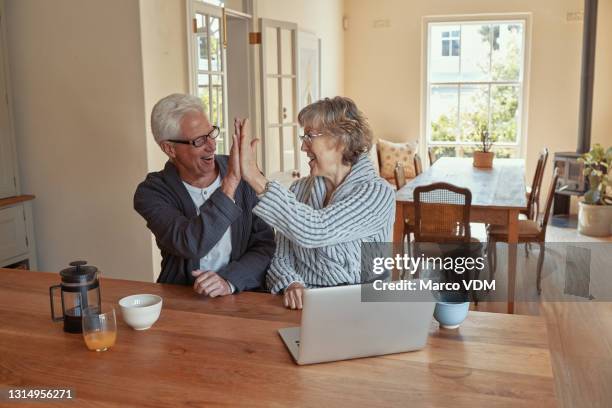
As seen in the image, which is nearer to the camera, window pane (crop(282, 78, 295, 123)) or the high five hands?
the high five hands

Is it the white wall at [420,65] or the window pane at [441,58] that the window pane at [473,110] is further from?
the white wall at [420,65]

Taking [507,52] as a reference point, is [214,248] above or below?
below

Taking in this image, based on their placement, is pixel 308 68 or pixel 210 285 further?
pixel 308 68

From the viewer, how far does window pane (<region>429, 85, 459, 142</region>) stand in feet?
28.3

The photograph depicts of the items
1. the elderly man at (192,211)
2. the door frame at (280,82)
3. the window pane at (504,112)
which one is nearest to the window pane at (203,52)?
the door frame at (280,82)

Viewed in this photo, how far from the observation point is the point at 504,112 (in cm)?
843

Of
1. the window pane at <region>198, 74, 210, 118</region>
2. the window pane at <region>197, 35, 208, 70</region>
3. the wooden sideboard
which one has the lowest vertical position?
the wooden sideboard

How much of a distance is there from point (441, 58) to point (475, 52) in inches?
18.1

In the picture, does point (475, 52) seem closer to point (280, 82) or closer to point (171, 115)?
point (280, 82)

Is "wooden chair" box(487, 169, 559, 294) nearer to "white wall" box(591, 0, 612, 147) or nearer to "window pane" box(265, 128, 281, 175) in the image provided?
"window pane" box(265, 128, 281, 175)

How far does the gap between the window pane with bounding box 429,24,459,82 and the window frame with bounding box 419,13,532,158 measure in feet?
0.21

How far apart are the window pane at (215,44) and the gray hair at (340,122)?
2.76 metres

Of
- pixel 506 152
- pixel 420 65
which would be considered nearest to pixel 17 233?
pixel 420 65

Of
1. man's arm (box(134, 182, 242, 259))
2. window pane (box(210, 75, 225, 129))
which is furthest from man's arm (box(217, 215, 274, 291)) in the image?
window pane (box(210, 75, 225, 129))
